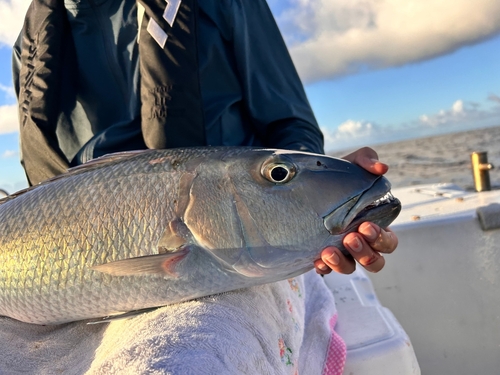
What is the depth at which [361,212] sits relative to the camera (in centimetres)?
116

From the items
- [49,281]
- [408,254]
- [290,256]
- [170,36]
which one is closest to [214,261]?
[290,256]

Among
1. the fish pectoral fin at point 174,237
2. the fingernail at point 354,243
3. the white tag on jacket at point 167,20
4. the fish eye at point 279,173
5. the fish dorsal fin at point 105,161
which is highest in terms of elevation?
the white tag on jacket at point 167,20

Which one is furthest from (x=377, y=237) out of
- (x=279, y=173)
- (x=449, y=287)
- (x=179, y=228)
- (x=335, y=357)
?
(x=449, y=287)

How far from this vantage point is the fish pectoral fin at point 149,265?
1160 mm

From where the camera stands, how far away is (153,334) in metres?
1.09

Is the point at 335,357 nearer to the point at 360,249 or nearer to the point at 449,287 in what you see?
the point at 360,249

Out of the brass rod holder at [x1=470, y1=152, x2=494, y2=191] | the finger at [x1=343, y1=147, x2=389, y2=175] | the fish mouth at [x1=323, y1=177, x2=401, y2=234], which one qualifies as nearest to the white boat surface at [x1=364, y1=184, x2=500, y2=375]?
the brass rod holder at [x1=470, y1=152, x2=494, y2=191]

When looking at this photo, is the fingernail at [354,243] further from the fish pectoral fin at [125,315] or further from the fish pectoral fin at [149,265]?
the fish pectoral fin at [125,315]

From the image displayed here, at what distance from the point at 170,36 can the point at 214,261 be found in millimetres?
1216

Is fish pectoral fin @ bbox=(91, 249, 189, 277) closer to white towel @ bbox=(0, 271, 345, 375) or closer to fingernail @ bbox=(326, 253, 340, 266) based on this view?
white towel @ bbox=(0, 271, 345, 375)

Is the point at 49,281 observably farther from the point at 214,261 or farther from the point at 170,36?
the point at 170,36

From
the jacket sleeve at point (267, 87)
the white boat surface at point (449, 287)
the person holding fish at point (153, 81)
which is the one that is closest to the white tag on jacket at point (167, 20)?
the person holding fish at point (153, 81)

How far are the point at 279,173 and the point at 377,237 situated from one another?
318 mm

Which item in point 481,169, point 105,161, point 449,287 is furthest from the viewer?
point 481,169
